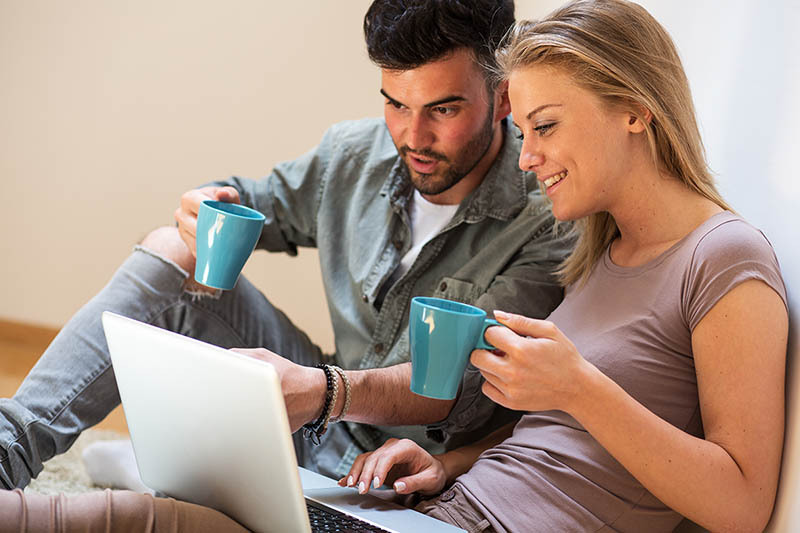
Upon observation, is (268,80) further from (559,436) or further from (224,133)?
(559,436)

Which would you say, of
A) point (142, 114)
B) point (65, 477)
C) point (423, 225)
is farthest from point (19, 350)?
point (423, 225)

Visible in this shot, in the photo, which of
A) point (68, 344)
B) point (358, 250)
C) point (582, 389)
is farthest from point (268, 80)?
point (582, 389)

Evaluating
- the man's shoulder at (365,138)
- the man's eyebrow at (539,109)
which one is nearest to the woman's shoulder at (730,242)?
the man's eyebrow at (539,109)

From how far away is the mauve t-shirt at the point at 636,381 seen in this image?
3.46 feet

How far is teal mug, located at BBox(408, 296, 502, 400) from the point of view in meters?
0.97

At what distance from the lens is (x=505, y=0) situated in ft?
5.05

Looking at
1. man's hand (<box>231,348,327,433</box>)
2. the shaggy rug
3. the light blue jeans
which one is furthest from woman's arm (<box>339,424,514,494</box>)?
the shaggy rug

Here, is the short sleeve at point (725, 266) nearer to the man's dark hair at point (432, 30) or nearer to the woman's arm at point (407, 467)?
the woman's arm at point (407, 467)

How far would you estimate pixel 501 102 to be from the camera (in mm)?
1576

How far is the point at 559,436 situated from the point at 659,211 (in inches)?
13.3

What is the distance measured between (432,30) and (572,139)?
0.42m

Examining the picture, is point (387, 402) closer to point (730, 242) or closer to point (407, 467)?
point (407, 467)

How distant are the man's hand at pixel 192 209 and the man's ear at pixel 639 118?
2.39 ft

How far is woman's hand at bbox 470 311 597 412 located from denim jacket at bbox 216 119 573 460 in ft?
1.39
